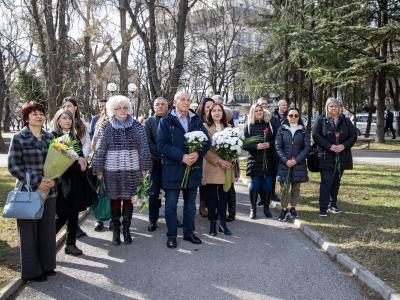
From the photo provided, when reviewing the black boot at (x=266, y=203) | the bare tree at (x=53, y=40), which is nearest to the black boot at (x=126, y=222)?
the black boot at (x=266, y=203)

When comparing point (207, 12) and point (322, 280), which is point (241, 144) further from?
point (207, 12)

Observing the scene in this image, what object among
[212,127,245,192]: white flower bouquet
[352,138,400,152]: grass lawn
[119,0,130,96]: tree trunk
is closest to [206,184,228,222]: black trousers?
[212,127,245,192]: white flower bouquet

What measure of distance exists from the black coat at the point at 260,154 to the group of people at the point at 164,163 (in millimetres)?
18

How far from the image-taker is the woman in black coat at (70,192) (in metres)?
6.05

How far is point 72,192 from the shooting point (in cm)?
609

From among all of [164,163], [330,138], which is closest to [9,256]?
[164,163]

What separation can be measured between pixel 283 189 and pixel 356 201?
7.76 feet

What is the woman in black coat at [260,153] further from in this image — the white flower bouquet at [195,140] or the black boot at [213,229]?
the white flower bouquet at [195,140]

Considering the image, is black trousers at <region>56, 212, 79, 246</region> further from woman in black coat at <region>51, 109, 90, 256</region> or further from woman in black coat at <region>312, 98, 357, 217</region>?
woman in black coat at <region>312, 98, 357, 217</region>

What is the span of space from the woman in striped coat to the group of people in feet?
0.04

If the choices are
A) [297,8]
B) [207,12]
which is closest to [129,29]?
[207,12]

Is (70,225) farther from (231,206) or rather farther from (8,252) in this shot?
(231,206)

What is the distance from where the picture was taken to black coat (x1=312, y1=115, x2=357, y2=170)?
8203 mm

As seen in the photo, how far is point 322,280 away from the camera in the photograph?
17.3 feet
